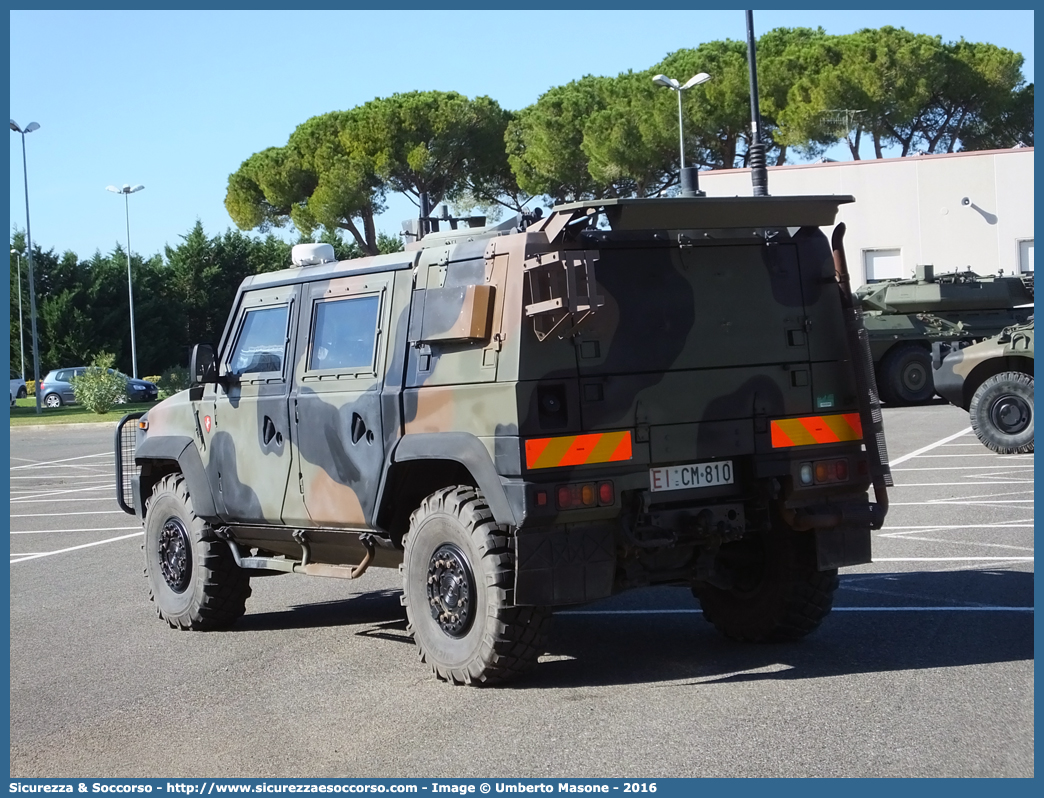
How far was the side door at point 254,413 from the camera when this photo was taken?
7418 millimetres

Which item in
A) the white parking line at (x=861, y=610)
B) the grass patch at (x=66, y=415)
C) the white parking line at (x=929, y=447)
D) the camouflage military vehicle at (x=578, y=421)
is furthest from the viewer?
the grass patch at (x=66, y=415)

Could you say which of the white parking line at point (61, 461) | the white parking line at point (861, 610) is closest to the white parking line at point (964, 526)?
the white parking line at point (861, 610)

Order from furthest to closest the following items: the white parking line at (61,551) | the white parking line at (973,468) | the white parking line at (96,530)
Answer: the white parking line at (973,468), the white parking line at (96,530), the white parking line at (61,551)

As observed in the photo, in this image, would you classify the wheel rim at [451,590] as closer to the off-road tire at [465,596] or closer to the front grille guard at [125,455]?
the off-road tire at [465,596]

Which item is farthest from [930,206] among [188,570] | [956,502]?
[188,570]

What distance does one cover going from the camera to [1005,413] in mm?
16391

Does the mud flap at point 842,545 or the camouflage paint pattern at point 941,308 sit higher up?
the camouflage paint pattern at point 941,308

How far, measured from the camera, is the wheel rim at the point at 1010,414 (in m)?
16.3

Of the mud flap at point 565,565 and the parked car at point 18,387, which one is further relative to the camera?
the parked car at point 18,387

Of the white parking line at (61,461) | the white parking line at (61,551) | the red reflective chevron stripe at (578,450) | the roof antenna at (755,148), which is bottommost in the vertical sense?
the white parking line at (61,461)

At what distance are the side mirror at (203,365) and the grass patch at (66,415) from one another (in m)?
23.1

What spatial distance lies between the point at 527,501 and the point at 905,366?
21.1 meters

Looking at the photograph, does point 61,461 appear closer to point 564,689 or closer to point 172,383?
point 564,689
